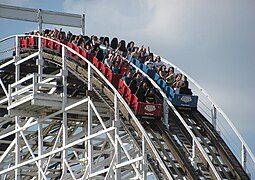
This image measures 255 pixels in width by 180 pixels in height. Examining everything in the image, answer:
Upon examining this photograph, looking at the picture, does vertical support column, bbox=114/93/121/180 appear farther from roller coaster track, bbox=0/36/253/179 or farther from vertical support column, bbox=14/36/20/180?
vertical support column, bbox=14/36/20/180

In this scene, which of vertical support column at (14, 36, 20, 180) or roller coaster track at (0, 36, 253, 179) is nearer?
roller coaster track at (0, 36, 253, 179)

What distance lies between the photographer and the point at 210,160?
2920 cm

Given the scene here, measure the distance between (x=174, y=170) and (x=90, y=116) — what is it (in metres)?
4.25

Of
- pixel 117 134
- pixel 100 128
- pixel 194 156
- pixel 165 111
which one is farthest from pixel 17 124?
pixel 194 156

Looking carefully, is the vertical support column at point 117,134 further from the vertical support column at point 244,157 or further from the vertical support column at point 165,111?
the vertical support column at point 244,157

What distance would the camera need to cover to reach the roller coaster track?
29141mm

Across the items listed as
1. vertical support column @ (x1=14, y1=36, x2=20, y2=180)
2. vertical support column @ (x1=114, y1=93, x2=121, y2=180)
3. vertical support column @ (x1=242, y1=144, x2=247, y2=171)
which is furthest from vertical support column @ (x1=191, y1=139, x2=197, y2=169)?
vertical support column @ (x1=14, y1=36, x2=20, y2=180)

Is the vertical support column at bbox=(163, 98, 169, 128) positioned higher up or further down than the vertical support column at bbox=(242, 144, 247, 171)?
higher up

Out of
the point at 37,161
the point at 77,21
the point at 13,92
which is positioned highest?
the point at 77,21

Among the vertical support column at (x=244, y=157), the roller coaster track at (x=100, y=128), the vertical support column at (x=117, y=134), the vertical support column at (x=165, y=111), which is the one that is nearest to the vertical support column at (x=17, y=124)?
the roller coaster track at (x=100, y=128)

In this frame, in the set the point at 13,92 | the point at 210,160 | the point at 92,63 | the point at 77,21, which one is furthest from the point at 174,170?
the point at 77,21

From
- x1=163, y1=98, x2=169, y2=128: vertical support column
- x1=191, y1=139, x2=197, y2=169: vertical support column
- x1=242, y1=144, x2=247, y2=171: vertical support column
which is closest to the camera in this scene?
x1=191, y1=139, x2=197, y2=169: vertical support column

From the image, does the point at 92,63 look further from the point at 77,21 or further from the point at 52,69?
the point at 77,21

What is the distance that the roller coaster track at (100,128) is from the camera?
95.6ft
